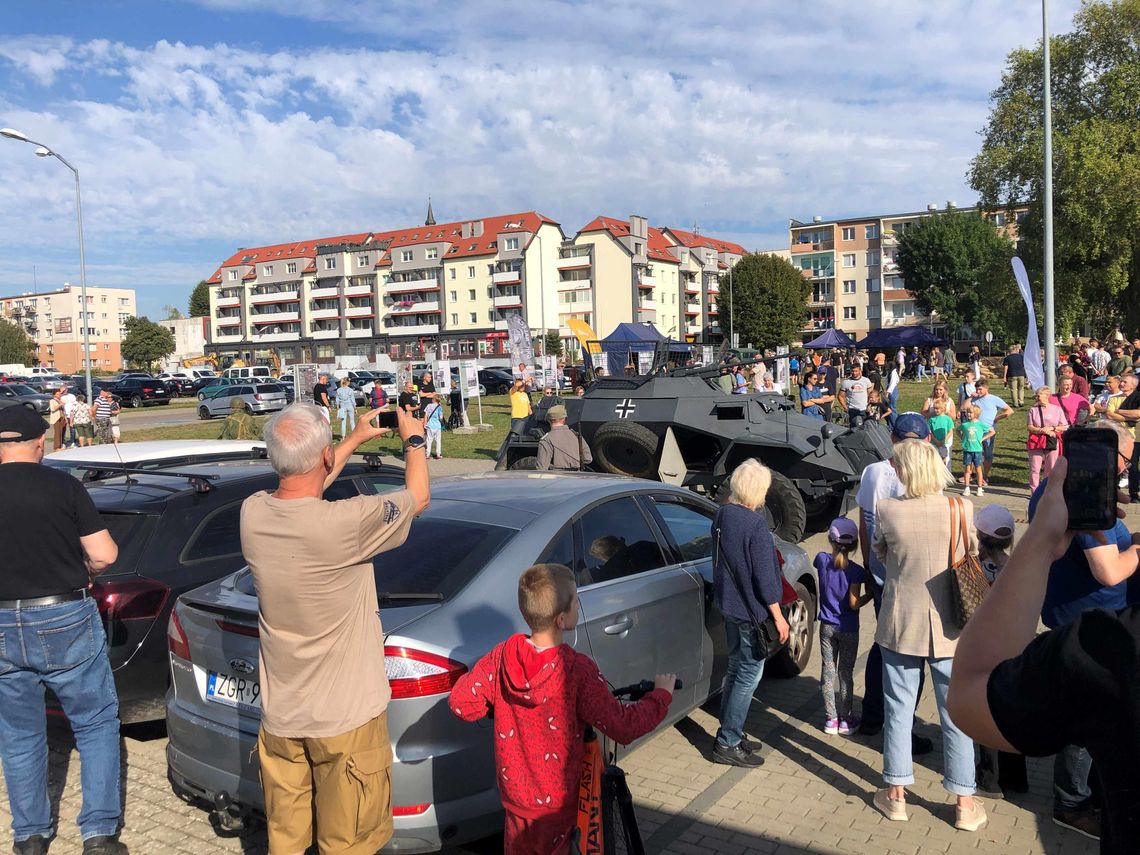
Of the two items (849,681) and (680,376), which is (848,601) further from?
(680,376)

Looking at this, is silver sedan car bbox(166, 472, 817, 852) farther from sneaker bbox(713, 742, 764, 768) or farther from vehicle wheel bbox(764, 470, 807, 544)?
vehicle wheel bbox(764, 470, 807, 544)

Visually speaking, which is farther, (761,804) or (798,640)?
(798,640)

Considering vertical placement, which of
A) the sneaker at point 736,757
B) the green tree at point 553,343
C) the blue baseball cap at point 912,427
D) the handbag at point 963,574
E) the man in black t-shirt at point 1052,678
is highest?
the green tree at point 553,343

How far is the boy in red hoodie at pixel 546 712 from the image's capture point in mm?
2840

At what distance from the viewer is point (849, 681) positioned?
5191 millimetres

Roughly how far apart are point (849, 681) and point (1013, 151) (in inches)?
1328

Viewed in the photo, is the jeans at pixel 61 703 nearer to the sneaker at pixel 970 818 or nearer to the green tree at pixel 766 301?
the sneaker at pixel 970 818

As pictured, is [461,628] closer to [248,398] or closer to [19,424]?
[19,424]

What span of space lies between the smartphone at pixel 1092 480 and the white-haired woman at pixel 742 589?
287 cm

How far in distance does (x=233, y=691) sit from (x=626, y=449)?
762cm

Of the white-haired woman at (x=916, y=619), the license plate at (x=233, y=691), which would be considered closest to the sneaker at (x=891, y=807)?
the white-haired woman at (x=916, y=619)

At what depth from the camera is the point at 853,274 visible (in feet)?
287

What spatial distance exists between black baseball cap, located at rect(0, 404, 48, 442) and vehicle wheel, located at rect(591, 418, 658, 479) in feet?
24.7

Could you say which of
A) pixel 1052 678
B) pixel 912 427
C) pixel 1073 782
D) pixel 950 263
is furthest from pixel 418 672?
pixel 950 263
